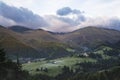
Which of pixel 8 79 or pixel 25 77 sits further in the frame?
pixel 25 77

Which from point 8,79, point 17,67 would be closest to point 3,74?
point 8,79

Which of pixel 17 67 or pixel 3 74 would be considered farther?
pixel 17 67

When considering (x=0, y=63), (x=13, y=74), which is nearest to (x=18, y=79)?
(x=13, y=74)

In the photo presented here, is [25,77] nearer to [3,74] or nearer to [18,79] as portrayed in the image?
[18,79]

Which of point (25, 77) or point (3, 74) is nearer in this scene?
point (3, 74)

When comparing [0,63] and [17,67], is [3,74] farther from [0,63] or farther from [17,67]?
[17,67]

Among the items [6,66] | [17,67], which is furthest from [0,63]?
[17,67]

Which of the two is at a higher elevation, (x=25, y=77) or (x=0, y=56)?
(x=0, y=56)

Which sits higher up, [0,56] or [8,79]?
[0,56]
